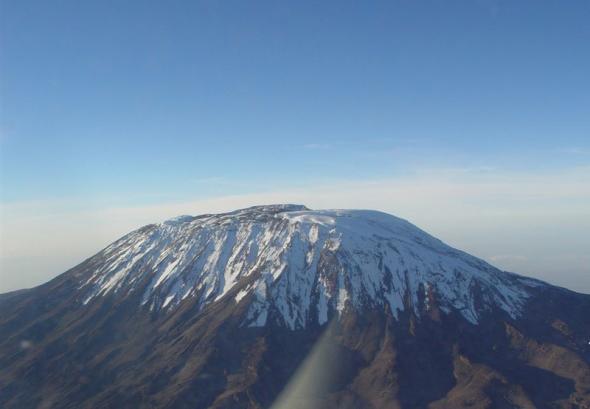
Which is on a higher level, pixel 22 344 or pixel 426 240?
pixel 426 240

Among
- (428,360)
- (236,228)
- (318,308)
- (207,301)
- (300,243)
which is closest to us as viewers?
(428,360)

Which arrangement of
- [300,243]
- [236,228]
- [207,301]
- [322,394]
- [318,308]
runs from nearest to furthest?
[322,394] → [318,308] → [207,301] → [300,243] → [236,228]

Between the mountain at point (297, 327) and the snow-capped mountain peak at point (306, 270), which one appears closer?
the mountain at point (297, 327)

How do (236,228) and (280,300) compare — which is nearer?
(280,300)

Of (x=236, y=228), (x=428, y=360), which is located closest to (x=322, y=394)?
(x=428, y=360)

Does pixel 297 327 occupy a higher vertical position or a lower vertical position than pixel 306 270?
lower

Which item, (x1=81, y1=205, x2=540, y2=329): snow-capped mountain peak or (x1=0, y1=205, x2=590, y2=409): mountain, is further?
(x1=81, y1=205, x2=540, y2=329): snow-capped mountain peak

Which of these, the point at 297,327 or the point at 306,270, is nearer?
the point at 297,327

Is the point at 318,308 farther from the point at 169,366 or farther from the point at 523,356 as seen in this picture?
the point at 523,356
